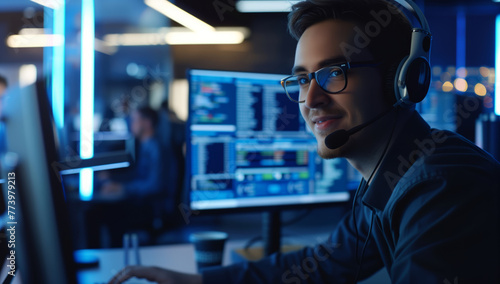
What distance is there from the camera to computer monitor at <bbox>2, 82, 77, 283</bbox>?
46 cm

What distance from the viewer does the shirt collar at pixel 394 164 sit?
80 cm

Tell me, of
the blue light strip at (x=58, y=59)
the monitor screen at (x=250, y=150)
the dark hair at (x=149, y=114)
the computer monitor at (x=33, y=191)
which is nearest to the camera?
the computer monitor at (x=33, y=191)

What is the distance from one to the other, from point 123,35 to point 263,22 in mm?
2319

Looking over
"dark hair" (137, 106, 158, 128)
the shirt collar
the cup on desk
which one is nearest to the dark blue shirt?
the shirt collar

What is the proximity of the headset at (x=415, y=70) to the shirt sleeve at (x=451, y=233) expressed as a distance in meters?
0.23

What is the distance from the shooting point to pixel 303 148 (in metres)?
1.32

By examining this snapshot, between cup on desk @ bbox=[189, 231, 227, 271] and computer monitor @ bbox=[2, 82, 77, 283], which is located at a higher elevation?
computer monitor @ bbox=[2, 82, 77, 283]

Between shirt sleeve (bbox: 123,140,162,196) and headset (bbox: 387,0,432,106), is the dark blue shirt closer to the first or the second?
headset (bbox: 387,0,432,106)

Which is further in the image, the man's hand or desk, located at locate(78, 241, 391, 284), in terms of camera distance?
desk, located at locate(78, 241, 391, 284)

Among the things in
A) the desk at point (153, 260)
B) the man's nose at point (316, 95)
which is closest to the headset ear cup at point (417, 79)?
the man's nose at point (316, 95)

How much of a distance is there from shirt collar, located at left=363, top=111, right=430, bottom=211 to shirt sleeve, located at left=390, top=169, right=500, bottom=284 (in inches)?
6.0

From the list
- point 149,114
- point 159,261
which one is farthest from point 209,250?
point 149,114

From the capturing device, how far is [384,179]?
82 centimetres

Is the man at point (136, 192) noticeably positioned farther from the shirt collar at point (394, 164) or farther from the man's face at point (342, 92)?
the shirt collar at point (394, 164)
